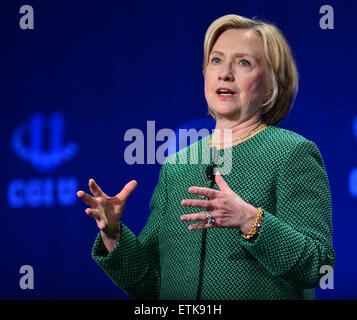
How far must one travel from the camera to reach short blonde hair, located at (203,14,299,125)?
1.69m

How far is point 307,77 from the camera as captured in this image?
2.95m

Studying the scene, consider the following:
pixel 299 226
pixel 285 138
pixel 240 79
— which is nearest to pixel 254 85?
pixel 240 79

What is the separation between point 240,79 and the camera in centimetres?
169

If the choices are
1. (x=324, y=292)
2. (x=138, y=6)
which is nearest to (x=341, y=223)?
(x=324, y=292)

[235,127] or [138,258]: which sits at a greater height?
[235,127]

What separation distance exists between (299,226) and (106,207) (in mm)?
471

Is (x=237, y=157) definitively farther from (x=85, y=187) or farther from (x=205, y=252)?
(x=85, y=187)

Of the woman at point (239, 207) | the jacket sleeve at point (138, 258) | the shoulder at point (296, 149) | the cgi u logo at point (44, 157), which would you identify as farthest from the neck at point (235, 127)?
the cgi u logo at point (44, 157)

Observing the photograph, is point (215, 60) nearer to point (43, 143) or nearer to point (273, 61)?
point (273, 61)

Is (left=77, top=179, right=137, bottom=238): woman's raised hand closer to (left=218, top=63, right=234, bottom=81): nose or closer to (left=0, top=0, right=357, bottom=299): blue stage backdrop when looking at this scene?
(left=218, top=63, right=234, bottom=81): nose

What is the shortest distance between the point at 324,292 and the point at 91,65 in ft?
4.98

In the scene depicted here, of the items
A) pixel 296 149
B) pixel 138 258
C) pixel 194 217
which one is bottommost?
pixel 138 258

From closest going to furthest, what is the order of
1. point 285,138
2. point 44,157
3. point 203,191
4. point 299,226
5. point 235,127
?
1. point 203,191
2. point 299,226
3. point 285,138
4. point 235,127
5. point 44,157
